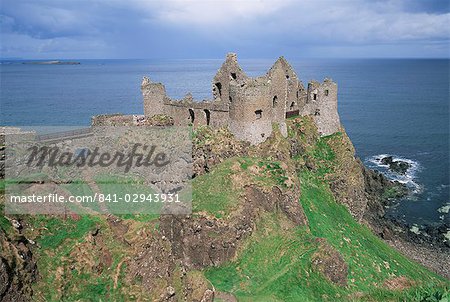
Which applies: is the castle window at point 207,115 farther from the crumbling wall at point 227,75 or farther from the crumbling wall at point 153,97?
the crumbling wall at point 153,97

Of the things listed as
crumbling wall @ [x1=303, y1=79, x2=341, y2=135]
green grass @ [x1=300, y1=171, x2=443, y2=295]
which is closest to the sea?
crumbling wall @ [x1=303, y1=79, x2=341, y2=135]

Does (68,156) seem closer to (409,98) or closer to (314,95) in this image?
(314,95)

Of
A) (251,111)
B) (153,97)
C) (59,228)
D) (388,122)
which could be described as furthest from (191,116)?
(388,122)

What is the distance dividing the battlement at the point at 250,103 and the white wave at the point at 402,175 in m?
30.2


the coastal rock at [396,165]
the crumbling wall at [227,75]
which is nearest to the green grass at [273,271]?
the crumbling wall at [227,75]

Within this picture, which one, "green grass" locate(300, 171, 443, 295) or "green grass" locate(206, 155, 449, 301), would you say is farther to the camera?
"green grass" locate(300, 171, 443, 295)

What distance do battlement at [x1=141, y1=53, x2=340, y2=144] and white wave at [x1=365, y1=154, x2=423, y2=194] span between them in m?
30.2

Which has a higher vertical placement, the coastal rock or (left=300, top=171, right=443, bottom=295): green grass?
(left=300, top=171, right=443, bottom=295): green grass

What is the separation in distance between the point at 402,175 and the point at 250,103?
49990 mm

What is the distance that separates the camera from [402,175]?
7688 cm

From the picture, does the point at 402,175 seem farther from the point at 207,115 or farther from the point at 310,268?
the point at 310,268

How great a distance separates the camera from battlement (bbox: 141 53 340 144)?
3822 cm

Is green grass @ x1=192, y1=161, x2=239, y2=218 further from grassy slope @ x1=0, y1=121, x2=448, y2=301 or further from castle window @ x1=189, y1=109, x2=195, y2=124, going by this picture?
castle window @ x1=189, y1=109, x2=195, y2=124

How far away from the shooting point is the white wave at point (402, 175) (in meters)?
72.0
